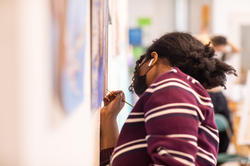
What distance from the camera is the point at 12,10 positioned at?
43 centimetres

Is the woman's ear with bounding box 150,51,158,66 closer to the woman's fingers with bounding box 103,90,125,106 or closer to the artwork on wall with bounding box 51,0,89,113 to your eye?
the woman's fingers with bounding box 103,90,125,106

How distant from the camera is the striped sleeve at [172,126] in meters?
0.79

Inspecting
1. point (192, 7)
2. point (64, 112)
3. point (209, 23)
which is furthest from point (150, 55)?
point (192, 7)

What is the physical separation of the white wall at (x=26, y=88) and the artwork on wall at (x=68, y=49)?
1.3 inches

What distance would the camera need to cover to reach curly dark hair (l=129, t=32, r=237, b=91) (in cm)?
101

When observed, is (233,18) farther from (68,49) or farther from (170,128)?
(68,49)

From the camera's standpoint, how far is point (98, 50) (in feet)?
3.28

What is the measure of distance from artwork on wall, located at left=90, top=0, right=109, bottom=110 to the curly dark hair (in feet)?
0.46

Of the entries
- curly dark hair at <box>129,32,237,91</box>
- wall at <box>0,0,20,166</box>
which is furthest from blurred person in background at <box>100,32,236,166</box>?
wall at <box>0,0,20,166</box>

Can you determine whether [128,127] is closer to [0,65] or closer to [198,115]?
[198,115]

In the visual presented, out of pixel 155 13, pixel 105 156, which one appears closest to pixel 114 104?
pixel 105 156

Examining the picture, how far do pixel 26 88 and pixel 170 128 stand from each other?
1.38ft

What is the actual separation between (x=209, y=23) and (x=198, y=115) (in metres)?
6.63

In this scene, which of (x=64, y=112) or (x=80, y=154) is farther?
(x=80, y=154)
